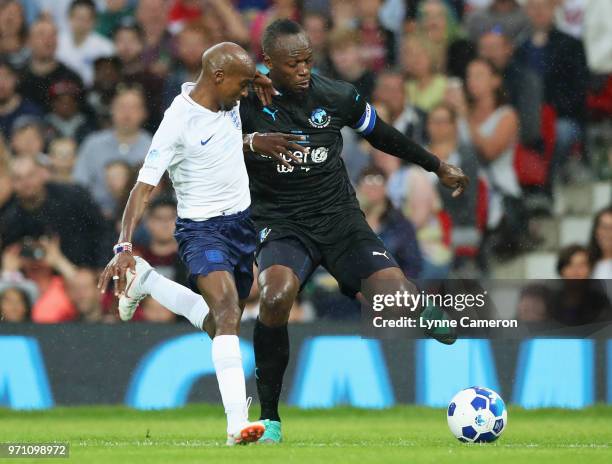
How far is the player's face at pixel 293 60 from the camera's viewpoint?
264 inches

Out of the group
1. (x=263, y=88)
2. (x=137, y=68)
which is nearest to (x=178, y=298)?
(x=263, y=88)

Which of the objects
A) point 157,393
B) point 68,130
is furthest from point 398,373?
point 68,130

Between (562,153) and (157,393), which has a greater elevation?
(562,153)

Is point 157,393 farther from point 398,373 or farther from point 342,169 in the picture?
point 342,169

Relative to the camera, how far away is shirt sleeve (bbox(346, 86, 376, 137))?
7125 millimetres

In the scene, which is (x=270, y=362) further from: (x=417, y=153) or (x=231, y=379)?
(x=417, y=153)

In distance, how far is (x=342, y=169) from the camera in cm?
732

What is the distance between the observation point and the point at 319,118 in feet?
23.1

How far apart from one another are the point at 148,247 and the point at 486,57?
3.44 metres

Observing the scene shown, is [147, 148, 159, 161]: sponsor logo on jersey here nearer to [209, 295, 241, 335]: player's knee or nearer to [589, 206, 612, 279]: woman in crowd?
[209, 295, 241, 335]: player's knee

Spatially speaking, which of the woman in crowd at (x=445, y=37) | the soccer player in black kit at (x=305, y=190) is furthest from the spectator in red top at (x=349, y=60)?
the soccer player in black kit at (x=305, y=190)

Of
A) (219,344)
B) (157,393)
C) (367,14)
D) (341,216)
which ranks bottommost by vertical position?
(157,393)

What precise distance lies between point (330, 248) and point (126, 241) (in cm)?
149

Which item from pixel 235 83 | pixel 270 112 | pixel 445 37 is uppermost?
pixel 445 37
